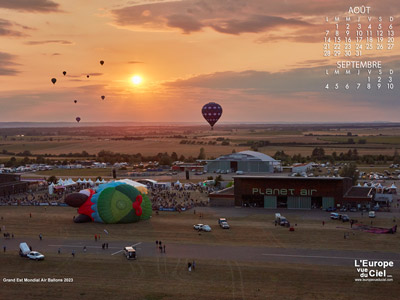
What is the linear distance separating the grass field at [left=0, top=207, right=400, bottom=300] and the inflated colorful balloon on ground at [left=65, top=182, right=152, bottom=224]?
151 centimetres

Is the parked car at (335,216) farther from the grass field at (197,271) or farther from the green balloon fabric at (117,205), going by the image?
the green balloon fabric at (117,205)

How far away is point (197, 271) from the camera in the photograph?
3134cm

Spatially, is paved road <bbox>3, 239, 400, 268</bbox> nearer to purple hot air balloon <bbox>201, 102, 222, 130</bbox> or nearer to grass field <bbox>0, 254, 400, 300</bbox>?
grass field <bbox>0, 254, 400, 300</bbox>

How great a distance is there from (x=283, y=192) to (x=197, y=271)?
27.0 meters

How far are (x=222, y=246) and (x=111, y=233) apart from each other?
10.0 meters

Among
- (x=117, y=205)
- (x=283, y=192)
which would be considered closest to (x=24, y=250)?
(x=117, y=205)

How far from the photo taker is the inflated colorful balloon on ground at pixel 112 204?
46.9 meters

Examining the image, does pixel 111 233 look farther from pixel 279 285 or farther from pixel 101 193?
pixel 279 285

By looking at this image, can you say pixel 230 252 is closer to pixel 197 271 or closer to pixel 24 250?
pixel 197 271

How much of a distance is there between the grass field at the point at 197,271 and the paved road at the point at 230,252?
3.24 feet

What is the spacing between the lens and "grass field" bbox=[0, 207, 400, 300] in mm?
27578

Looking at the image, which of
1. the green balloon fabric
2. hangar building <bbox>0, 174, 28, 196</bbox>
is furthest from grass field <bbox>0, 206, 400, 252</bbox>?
hangar building <bbox>0, 174, 28, 196</bbox>

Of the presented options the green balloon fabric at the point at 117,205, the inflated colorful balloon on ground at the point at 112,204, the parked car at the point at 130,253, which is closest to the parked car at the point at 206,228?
the inflated colorful balloon on ground at the point at 112,204

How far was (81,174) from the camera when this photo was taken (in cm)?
9962
